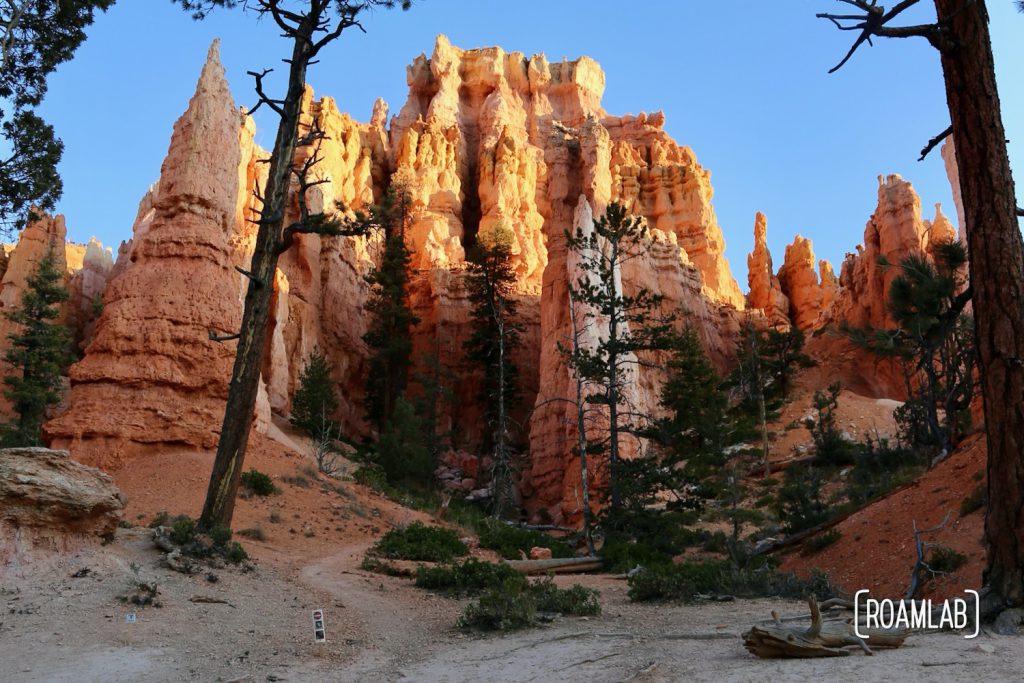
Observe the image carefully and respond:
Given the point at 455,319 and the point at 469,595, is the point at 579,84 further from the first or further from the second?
the point at 469,595

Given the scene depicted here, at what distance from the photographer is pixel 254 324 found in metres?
11.7

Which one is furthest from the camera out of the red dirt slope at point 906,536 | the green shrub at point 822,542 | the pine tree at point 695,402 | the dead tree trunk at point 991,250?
the pine tree at point 695,402

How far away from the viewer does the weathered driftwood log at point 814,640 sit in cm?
554

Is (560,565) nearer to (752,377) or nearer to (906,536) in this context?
(906,536)

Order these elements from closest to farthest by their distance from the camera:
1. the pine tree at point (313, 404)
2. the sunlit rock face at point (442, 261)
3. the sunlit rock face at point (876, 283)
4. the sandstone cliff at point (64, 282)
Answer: the sunlit rock face at point (442, 261)
the pine tree at point (313, 404)
the sandstone cliff at point (64, 282)
the sunlit rock face at point (876, 283)

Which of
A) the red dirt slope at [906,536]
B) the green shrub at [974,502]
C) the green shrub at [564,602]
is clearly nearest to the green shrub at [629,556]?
the red dirt slope at [906,536]

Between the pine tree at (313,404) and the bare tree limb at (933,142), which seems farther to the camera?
the pine tree at (313,404)

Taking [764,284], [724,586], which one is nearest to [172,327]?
[724,586]

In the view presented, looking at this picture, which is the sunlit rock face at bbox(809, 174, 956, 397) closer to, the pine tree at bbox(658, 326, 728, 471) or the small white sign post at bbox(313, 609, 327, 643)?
the pine tree at bbox(658, 326, 728, 471)

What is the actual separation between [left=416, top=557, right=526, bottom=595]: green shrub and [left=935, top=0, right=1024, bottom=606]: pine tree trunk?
6277 mm

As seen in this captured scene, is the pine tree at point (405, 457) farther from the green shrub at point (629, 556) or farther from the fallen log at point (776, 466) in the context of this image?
the fallen log at point (776, 466)

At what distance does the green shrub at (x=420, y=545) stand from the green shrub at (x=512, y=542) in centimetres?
151

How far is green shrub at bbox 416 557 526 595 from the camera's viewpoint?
10906 millimetres

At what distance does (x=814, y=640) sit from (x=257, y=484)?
14.3 meters
